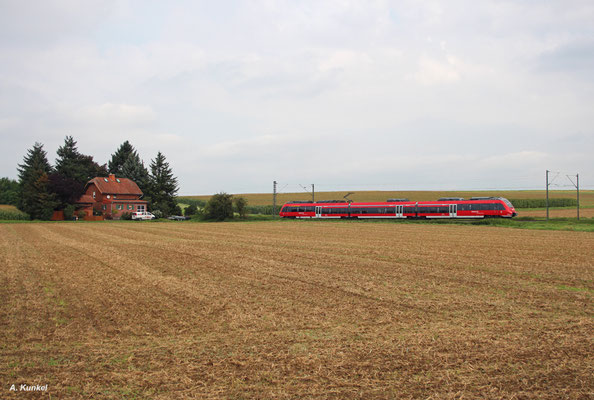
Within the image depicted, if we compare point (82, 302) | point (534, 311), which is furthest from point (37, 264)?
point (534, 311)

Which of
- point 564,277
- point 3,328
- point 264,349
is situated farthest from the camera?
point 564,277

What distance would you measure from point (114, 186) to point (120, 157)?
36460mm

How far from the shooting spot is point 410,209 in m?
63.6

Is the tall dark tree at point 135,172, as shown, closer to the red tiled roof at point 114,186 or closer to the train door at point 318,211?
the red tiled roof at point 114,186

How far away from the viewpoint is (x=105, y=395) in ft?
19.9

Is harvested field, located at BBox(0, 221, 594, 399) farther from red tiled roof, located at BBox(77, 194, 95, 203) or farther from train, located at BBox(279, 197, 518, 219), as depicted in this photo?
red tiled roof, located at BBox(77, 194, 95, 203)

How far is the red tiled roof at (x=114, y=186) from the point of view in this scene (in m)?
90.2

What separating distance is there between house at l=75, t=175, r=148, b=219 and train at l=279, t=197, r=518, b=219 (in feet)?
115

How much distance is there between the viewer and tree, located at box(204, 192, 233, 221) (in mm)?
77375

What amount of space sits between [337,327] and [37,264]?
16.3 metres

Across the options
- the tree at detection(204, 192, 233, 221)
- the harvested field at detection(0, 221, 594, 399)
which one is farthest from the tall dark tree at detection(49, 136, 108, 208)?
the harvested field at detection(0, 221, 594, 399)

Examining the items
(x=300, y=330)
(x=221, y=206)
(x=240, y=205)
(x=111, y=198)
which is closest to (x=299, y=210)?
(x=240, y=205)

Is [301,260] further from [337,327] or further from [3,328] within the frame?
[3,328]

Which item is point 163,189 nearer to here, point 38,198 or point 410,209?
point 38,198
